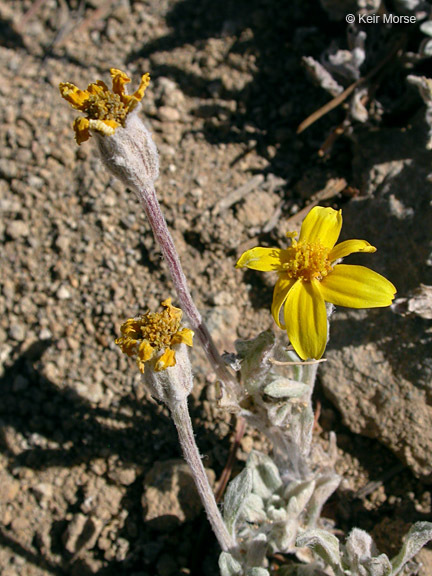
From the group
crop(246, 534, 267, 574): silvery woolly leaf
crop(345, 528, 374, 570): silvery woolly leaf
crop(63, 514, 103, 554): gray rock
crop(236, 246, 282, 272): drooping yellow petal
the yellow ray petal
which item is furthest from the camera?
crop(63, 514, 103, 554): gray rock

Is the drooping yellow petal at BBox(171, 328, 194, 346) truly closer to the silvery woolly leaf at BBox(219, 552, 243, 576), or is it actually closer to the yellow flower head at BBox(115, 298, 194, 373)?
the yellow flower head at BBox(115, 298, 194, 373)

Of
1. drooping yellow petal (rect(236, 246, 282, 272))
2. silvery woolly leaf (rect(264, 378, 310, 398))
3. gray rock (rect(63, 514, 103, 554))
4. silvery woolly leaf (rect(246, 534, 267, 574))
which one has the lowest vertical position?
gray rock (rect(63, 514, 103, 554))

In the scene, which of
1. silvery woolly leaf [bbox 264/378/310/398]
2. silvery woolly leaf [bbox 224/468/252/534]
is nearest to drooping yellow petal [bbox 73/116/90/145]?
silvery woolly leaf [bbox 264/378/310/398]

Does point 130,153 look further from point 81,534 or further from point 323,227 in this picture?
point 81,534

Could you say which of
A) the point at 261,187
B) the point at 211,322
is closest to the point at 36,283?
the point at 211,322

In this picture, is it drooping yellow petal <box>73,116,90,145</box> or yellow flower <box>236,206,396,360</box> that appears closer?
drooping yellow petal <box>73,116,90,145</box>

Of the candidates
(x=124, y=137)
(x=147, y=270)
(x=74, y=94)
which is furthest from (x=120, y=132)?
(x=147, y=270)
